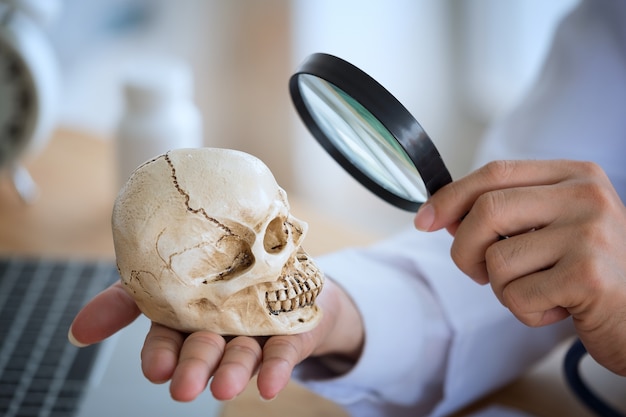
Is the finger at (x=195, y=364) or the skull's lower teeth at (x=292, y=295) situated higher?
the skull's lower teeth at (x=292, y=295)

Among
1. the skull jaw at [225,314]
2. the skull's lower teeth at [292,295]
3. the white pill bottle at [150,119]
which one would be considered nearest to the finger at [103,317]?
the skull jaw at [225,314]

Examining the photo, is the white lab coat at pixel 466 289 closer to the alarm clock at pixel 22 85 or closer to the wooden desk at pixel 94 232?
the wooden desk at pixel 94 232

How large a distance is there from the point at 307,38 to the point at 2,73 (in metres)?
1.51

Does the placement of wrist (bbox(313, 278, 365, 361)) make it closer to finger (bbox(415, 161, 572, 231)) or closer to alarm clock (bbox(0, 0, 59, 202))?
finger (bbox(415, 161, 572, 231))

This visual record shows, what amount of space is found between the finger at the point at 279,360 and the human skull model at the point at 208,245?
2cm

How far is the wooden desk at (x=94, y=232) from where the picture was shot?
3.34ft

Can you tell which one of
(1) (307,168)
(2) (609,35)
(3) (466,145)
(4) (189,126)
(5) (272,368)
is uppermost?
(2) (609,35)

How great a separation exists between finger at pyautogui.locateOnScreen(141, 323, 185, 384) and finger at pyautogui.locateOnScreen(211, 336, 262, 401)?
5 centimetres

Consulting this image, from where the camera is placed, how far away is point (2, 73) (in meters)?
1.51

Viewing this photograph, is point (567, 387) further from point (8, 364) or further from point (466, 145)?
point (466, 145)

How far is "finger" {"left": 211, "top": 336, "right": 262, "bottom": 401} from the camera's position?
64 cm

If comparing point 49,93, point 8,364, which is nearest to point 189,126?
point 49,93

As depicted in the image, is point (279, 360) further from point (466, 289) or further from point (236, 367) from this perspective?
point (466, 289)

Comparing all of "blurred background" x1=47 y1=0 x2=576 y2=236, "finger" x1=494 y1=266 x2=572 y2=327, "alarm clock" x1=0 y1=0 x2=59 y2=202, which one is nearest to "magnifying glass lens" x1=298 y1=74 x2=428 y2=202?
"finger" x1=494 y1=266 x2=572 y2=327
